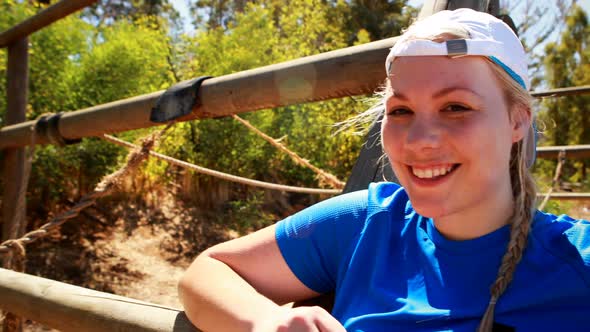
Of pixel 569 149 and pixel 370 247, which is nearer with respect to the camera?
pixel 370 247

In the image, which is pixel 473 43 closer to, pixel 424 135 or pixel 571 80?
pixel 424 135

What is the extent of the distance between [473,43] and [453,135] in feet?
0.49

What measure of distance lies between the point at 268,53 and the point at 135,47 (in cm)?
272

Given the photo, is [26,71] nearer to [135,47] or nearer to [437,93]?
[135,47]

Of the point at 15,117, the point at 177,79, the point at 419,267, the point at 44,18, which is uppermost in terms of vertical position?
the point at 177,79

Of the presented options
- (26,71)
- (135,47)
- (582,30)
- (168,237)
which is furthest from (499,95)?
(582,30)

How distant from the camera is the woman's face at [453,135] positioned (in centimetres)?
77

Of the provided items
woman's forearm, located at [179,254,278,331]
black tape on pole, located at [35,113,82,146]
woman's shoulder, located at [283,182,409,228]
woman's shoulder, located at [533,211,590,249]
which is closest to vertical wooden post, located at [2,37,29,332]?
black tape on pole, located at [35,113,82,146]

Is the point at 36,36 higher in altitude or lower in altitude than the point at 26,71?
higher

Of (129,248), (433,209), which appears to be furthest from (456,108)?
(129,248)

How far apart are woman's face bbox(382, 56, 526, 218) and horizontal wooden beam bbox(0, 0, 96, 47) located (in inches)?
72.3

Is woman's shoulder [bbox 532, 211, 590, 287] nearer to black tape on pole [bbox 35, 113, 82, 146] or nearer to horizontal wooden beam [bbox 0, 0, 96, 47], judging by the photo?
horizontal wooden beam [bbox 0, 0, 96, 47]

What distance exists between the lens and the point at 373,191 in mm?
988

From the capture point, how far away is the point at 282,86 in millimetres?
1454
